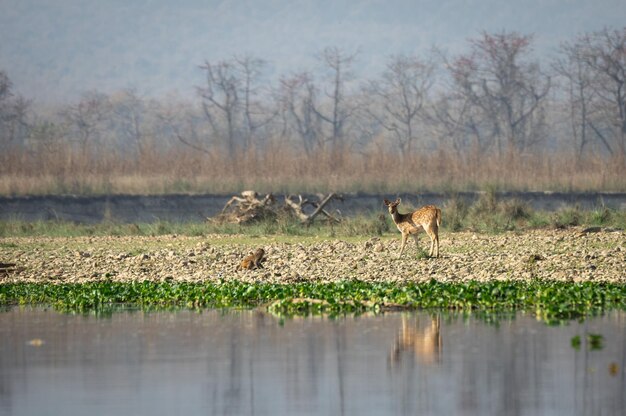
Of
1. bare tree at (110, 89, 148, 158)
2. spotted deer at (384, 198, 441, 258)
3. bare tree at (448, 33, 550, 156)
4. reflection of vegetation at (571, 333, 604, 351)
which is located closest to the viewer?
reflection of vegetation at (571, 333, 604, 351)

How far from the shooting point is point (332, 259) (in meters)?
21.0

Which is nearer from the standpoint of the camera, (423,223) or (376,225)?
(423,223)

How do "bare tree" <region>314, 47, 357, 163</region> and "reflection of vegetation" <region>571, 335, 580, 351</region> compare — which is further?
"bare tree" <region>314, 47, 357, 163</region>

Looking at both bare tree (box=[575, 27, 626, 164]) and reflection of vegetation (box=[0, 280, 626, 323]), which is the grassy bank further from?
bare tree (box=[575, 27, 626, 164])

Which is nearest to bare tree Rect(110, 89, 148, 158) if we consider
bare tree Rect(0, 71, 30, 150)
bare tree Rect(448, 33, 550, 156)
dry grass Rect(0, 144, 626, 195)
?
bare tree Rect(0, 71, 30, 150)

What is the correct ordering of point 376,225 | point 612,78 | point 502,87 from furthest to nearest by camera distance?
point 502,87
point 612,78
point 376,225

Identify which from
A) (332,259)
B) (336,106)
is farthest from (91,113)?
(332,259)

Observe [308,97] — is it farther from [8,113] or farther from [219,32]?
[219,32]

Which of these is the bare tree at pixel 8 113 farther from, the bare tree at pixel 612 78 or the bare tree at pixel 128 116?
the bare tree at pixel 612 78

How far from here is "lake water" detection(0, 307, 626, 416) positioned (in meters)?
10.4

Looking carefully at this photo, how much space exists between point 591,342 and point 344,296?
4.04 metres

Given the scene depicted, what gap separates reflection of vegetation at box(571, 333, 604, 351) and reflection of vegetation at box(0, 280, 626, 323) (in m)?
1.44

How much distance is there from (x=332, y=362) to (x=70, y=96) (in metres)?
113

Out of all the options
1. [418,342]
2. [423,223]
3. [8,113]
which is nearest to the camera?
[418,342]
